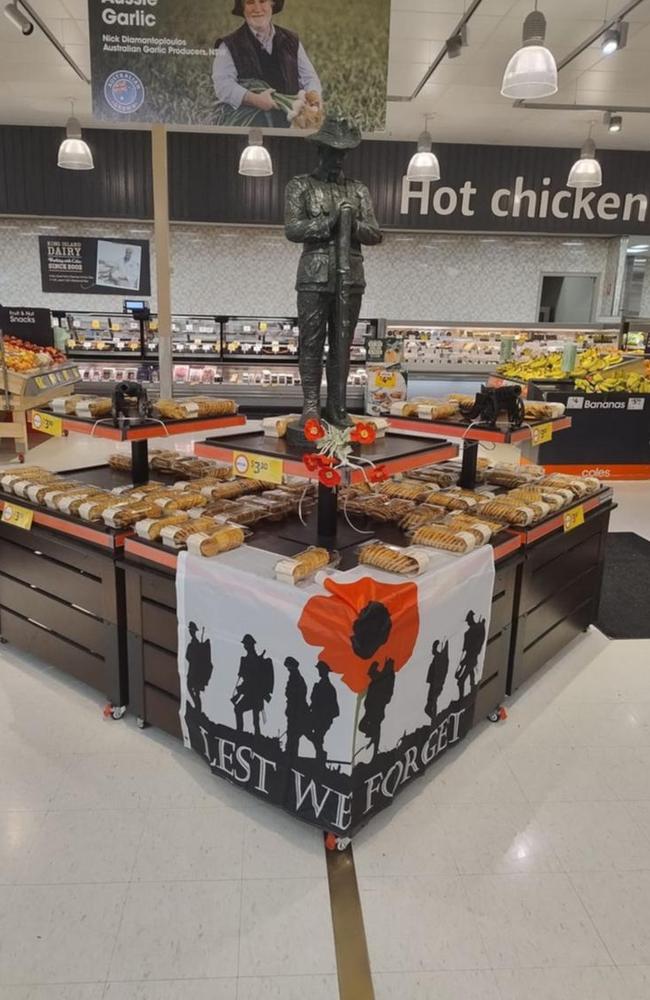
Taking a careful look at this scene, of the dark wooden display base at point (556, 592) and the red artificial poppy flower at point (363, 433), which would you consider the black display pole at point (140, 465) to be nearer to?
the red artificial poppy flower at point (363, 433)

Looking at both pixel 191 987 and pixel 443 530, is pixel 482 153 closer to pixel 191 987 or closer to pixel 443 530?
pixel 443 530

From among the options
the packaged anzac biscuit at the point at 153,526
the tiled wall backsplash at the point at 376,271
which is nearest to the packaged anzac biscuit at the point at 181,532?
the packaged anzac biscuit at the point at 153,526

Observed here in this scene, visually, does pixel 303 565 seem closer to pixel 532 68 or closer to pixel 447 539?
pixel 447 539

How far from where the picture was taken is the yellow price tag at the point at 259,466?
107 inches

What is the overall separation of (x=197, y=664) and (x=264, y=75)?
3262 mm

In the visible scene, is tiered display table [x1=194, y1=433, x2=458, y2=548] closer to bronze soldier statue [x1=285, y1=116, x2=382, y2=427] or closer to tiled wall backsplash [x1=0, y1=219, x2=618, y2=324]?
bronze soldier statue [x1=285, y1=116, x2=382, y2=427]

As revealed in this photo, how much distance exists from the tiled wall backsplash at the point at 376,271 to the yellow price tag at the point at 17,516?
8146 millimetres

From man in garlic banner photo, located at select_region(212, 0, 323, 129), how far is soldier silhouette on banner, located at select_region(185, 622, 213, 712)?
289 centimetres

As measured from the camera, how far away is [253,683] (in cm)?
241

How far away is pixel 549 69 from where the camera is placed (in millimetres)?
4238

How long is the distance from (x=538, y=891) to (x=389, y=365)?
24.8 ft

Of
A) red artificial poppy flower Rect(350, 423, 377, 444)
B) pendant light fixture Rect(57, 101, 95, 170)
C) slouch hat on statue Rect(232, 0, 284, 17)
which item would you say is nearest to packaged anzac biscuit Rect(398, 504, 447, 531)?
red artificial poppy flower Rect(350, 423, 377, 444)

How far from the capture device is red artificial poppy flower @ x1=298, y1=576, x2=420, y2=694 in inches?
83.1

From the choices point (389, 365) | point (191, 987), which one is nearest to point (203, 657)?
point (191, 987)
